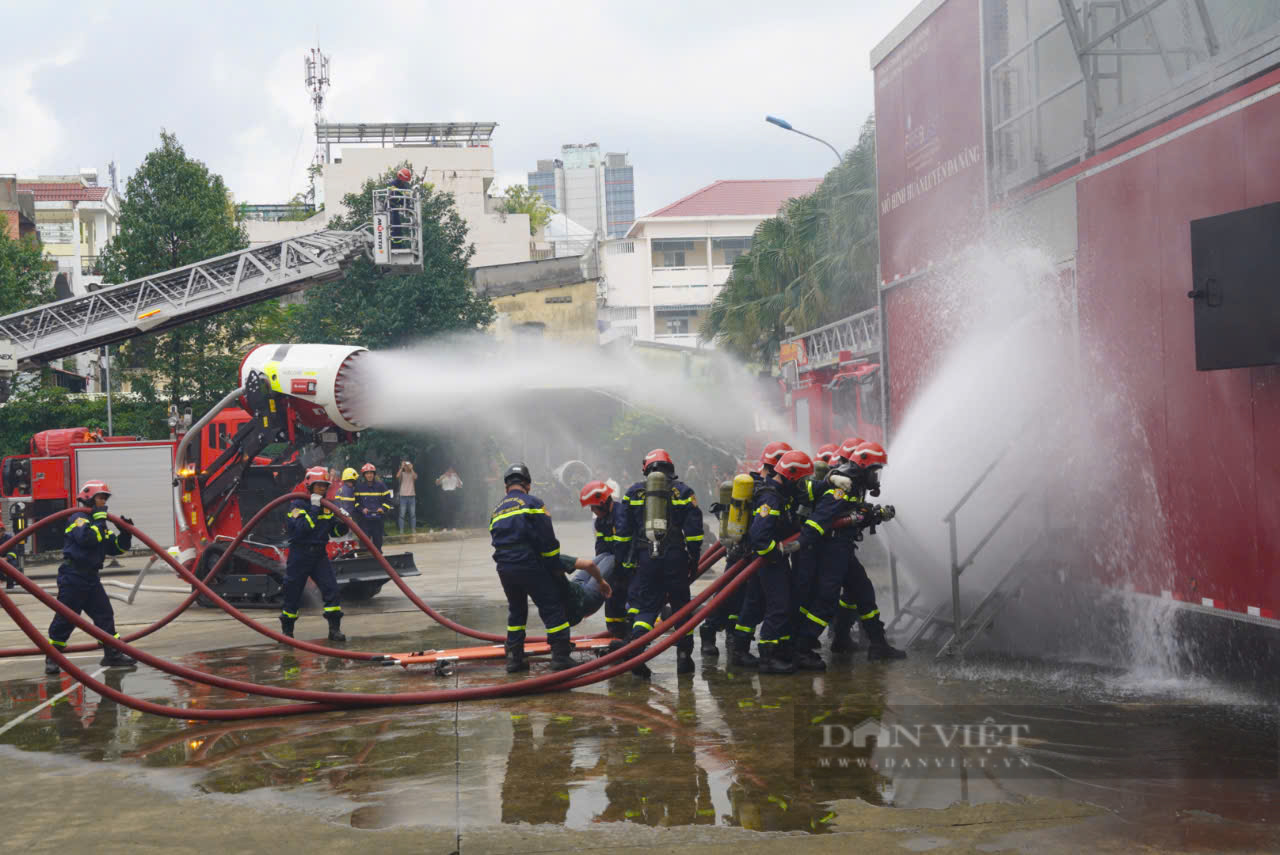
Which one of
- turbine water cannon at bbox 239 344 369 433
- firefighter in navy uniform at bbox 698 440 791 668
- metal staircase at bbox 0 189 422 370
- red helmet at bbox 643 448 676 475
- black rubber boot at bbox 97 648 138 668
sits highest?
metal staircase at bbox 0 189 422 370

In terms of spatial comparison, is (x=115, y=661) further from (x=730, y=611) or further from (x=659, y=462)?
(x=730, y=611)

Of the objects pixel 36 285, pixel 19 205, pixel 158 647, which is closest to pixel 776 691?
pixel 158 647

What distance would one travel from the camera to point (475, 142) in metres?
52.9

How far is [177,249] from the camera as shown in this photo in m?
29.6

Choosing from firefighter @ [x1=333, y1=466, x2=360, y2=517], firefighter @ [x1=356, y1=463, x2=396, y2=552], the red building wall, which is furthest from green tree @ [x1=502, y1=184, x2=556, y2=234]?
the red building wall

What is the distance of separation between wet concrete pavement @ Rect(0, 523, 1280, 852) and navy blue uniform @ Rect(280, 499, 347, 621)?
233 centimetres

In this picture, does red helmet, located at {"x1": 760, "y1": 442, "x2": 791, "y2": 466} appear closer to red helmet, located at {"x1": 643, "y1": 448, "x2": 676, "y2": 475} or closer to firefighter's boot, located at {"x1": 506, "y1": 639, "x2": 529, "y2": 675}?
red helmet, located at {"x1": 643, "y1": 448, "x2": 676, "y2": 475}

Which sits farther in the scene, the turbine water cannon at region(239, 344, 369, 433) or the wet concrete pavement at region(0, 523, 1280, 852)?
the turbine water cannon at region(239, 344, 369, 433)

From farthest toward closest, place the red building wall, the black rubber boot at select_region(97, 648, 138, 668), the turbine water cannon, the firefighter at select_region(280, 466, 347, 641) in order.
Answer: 1. the turbine water cannon
2. the firefighter at select_region(280, 466, 347, 641)
3. the black rubber boot at select_region(97, 648, 138, 668)
4. the red building wall

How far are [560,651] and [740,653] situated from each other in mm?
1370

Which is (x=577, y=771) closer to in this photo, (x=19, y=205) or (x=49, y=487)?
(x=49, y=487)

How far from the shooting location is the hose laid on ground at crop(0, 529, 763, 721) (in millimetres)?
7473

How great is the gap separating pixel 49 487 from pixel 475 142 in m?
34.4

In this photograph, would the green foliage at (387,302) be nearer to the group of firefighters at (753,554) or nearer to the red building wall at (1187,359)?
the group of firefighters at (753,554)
